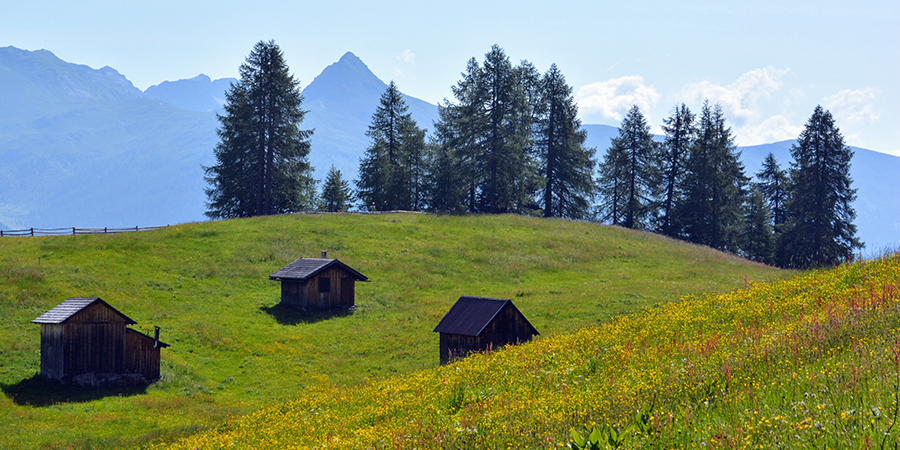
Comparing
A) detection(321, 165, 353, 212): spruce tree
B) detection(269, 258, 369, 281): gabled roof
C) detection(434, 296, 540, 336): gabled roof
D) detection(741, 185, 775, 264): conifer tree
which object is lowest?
detection(434, 296, 540, 336): gabled roof

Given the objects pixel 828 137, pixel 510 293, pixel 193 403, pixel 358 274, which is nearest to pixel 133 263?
pixel 358 274

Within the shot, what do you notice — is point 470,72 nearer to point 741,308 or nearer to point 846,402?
point 741,308

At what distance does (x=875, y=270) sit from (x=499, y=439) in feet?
39.5

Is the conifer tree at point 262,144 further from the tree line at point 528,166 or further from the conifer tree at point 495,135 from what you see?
the conifer tree at point 495,135

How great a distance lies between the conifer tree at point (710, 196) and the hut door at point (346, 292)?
130ft

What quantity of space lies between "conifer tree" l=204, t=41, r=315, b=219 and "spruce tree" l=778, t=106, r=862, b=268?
158 feet

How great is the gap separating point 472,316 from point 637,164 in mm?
46973

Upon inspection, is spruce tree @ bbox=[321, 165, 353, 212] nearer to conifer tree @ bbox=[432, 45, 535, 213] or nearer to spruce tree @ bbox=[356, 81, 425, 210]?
spruce tree @ bbox=[356, 81, 425, 210]

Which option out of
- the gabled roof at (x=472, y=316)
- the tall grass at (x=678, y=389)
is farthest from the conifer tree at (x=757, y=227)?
the tall grass at (x=678, y=389)

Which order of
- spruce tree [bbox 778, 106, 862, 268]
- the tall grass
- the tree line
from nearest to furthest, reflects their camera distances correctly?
the tall grass < spruce tree [bbox 778, 106, 862, 268] < the tree line

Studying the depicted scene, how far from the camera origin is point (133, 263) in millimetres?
40688

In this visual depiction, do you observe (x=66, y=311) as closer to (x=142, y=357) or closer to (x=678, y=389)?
(x=142, y=357)

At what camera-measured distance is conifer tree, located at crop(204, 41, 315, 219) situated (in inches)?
2306

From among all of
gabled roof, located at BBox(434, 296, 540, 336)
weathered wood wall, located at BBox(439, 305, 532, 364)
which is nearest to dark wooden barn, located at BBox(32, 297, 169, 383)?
weathered wood wall, located at BBox(439, 305, 532, 364)
